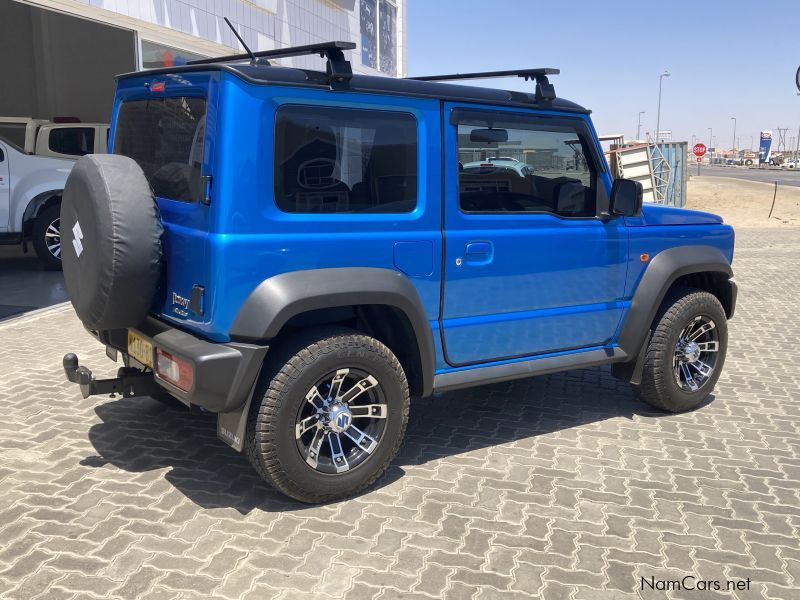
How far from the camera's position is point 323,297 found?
3.39 metres

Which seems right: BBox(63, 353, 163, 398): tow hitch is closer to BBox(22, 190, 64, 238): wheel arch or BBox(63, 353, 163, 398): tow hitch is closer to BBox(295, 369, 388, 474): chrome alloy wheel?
BBox(295, 369, 388, 474): chrome alloy wheel

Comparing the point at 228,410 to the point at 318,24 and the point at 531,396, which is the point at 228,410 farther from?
the point at 318,24

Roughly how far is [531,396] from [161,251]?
3007 mm

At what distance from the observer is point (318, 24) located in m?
15.8

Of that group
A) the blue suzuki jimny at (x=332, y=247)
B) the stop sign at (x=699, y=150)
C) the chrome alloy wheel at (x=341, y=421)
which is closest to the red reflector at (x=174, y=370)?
the blue suzuki jimny at (x=332, y=247)

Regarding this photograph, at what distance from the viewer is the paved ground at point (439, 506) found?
3.05 m

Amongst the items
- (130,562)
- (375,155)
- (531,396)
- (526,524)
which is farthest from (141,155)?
(531,396)

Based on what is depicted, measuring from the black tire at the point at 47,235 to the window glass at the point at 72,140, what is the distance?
3.52 ft

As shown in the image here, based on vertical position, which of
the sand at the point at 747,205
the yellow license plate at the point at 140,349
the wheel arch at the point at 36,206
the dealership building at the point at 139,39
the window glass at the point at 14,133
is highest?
the dealership building at the point at 139,39

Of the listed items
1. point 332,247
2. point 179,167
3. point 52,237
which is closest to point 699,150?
point 52,237

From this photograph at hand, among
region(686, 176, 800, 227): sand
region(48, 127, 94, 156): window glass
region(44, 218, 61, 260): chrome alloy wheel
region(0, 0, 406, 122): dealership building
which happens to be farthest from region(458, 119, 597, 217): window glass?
region(686, 176, 800, 227): sand

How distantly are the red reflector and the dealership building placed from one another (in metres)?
7.27

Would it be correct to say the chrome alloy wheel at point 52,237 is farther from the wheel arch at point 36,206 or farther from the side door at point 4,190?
the side door at point 4,190

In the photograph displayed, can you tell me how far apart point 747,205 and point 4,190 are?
78.9ft
